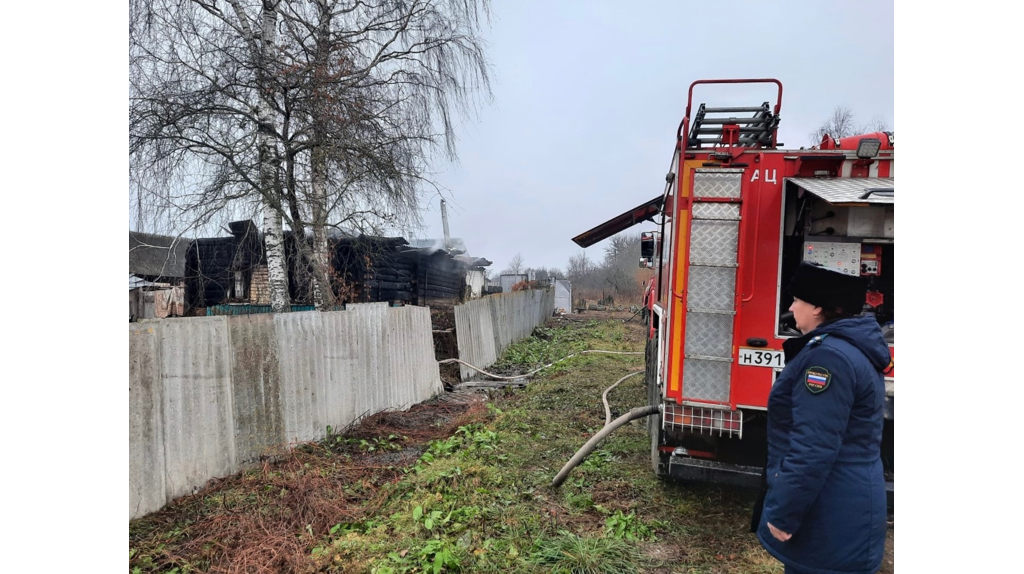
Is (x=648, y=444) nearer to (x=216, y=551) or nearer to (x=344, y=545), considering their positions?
(x=344, y=545)

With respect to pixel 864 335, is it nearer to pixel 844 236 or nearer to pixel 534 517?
pixel 844 236

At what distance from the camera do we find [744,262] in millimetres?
3850

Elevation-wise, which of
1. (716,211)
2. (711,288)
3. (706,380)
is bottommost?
(706,380)

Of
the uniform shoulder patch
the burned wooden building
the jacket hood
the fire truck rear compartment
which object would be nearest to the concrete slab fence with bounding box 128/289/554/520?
the burned wooden building

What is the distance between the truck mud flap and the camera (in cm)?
384

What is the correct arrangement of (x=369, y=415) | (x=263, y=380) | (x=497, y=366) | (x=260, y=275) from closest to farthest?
1. (x=263, y=380)
2. (x=369, y=415)
3. (x=497, y=366)
4. (x=260, y=275)

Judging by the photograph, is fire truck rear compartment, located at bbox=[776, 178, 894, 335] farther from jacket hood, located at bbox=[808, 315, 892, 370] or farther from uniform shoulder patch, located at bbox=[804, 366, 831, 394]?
uniform shoulder patch, located at bbox=[804, 366, 831, 394]

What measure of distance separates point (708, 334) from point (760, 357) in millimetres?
409

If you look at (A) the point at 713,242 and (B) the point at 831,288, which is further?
(A) the point at 713,242

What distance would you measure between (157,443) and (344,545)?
1.79 meters

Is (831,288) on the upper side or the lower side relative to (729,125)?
lower

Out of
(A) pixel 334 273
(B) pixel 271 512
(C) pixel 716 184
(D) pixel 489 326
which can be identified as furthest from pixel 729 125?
(D) pixel 489 326

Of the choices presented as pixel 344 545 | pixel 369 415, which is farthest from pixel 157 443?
pixel 369 415

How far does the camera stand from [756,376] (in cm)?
388
